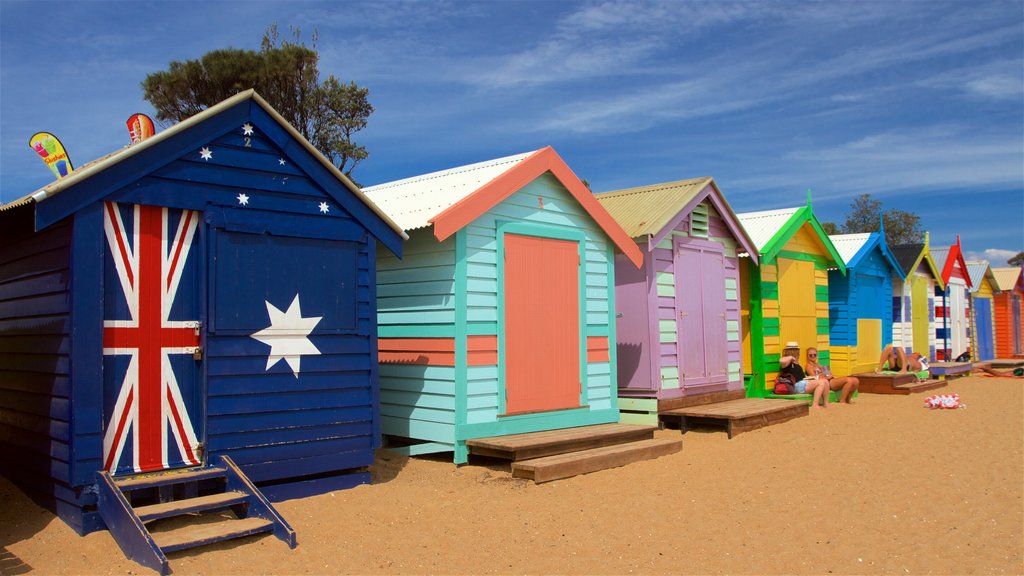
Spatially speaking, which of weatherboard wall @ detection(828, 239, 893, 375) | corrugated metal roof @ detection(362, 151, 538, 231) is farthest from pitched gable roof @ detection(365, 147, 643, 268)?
weatherboard wall @ detection(828, 239, 893, 375)

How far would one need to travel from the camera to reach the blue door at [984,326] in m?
28.8

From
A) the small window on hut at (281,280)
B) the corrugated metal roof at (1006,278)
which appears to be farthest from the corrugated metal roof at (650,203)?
the corrugated metal roof at (1006,278)

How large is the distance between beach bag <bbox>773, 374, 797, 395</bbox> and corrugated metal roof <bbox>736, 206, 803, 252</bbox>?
2369 millimetres

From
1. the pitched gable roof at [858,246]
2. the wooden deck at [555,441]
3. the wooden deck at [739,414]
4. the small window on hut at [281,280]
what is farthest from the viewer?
the pitched gable roof at [858,246]

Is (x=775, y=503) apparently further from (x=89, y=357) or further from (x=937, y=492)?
(x=89, y=357)

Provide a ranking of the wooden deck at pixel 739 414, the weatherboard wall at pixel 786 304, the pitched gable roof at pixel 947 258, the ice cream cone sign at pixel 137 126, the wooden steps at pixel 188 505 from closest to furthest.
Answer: the wooden steps at pixel 188 505 < the ice cream cone sign at pixel 137 126 < the wooden deck at pixel 739 414 < the weatherboard wall at pixel 786 304 < the pitched gable roof at pixel 947 258

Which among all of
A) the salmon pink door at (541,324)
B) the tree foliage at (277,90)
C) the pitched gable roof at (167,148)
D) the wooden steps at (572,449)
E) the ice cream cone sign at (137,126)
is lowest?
the wooden steps at (572,449)

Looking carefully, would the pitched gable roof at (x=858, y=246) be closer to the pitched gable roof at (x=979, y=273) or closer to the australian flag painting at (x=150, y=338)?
the pitched gable roof at (x=979, y=273)

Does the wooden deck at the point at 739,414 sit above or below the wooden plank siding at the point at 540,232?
below

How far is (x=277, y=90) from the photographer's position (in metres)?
26.2

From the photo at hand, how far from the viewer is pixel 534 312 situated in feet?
31.7

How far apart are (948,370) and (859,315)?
15.4 feet

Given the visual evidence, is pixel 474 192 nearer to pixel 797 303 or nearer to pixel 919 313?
pixel 797 303

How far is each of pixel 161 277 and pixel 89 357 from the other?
0.84m
